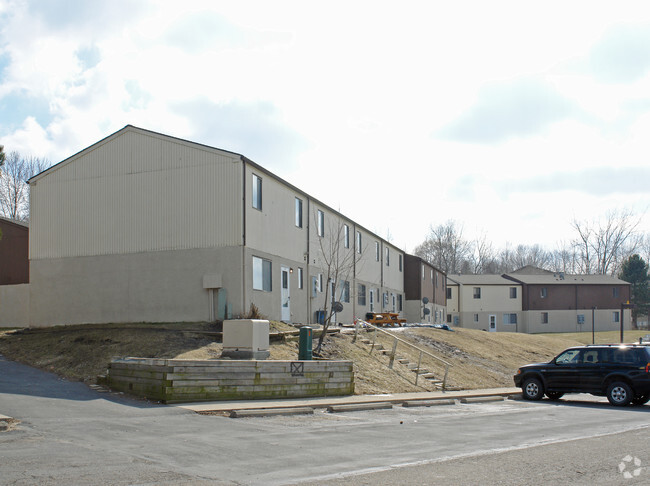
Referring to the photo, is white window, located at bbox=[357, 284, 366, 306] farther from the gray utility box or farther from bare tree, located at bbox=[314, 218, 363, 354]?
the gray utility box

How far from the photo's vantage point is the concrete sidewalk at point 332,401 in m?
14.4

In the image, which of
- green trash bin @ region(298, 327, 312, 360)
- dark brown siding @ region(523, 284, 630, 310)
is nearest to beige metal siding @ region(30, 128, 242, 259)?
green trash bin @ region(298, 327, 312, 360)

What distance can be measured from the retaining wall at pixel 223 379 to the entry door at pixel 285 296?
9388 mm

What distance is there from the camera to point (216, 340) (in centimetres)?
2128

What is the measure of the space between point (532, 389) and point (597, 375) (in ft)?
7.12

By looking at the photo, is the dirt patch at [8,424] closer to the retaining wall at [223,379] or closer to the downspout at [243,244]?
the retaining wall at [223,379]

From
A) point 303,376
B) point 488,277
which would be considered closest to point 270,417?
point 303,376

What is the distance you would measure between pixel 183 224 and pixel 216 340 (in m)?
5.71

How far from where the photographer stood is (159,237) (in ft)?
83.4

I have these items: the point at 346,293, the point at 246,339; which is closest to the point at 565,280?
the point at 346,293

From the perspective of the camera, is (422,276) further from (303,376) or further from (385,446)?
(385,446)

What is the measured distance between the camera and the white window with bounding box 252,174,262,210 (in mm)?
25422

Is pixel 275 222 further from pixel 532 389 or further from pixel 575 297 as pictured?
pixel 575 297

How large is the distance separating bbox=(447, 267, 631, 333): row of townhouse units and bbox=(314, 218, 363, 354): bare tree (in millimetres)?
39342
